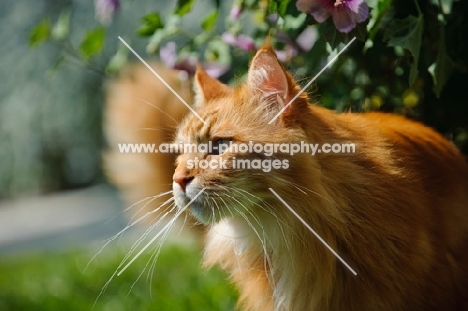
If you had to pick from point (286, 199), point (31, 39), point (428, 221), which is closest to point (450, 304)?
point (428, 221)

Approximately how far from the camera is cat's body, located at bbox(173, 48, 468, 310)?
1.96 meters

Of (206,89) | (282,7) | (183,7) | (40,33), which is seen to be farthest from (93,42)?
(282,7)

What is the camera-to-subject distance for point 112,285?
3580mm

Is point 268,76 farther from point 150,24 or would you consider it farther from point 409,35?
point 150,24

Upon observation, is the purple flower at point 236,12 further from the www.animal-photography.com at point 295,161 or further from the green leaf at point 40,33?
the green leaf at point 40,33

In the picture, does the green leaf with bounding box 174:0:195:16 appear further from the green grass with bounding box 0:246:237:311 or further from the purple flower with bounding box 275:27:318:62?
the green grass with bounding box 0:246:237:311

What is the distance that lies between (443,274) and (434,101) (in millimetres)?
915

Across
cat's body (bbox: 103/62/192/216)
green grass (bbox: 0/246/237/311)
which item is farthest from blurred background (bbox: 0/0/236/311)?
cat's body (bbox: 103/62/192/216)

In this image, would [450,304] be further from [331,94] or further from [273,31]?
[273,31]

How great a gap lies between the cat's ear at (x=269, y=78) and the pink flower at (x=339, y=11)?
0.26m

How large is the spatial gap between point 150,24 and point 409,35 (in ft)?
3.71

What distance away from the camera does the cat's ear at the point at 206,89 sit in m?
2.23

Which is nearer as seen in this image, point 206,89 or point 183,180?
point 183,180

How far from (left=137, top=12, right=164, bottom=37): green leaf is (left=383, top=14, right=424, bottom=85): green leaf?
3.32ft
